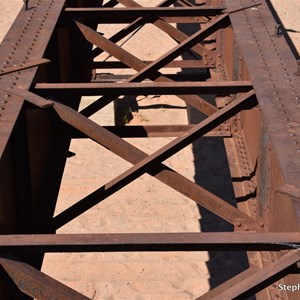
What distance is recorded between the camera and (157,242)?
4473 millimetres

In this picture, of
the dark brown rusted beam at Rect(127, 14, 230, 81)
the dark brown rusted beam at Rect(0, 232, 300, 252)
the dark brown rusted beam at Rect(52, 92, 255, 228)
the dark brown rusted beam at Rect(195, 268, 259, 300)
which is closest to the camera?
the dark brown rusted beam at Rect(0, 232, 300, 252)

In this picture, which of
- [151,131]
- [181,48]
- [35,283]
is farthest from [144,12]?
[35,283]

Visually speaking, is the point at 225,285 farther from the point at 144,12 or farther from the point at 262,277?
the point at 144,12

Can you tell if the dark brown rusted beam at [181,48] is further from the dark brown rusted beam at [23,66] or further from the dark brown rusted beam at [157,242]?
the dark brown rusted beam at [157,242]

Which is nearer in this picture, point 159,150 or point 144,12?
point 159,150

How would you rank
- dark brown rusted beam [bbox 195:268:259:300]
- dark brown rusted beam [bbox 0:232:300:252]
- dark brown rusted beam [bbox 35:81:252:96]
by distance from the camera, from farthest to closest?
dark brown rusted beam [bbox 35:81:252:96]
dark brown rusted beam [bbox 195:268:259:300]
dark brown rusted beam [bbox 0:232:300:252]

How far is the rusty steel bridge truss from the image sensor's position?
4.54 m

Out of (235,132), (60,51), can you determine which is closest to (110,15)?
(60,51)

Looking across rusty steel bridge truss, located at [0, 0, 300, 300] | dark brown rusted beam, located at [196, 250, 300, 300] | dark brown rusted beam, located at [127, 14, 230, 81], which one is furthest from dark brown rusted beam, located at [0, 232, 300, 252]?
dark brown rusted beam, located at [127, 14, 230, 81]

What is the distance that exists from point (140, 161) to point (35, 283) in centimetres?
208

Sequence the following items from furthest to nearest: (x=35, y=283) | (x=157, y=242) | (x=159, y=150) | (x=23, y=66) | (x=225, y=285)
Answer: (x=23, y=66), (x=159, y=150), (x=225, y=285), (x=35, y=283), (x=157, y=242)

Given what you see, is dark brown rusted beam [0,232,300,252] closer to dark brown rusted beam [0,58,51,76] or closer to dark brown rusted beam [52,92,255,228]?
dark brown rusted beam [52,92,255,228]

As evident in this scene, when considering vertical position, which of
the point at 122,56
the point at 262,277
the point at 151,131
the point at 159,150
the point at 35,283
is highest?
the point at 262,277

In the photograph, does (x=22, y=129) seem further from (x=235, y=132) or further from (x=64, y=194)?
(x=64, y=194)
